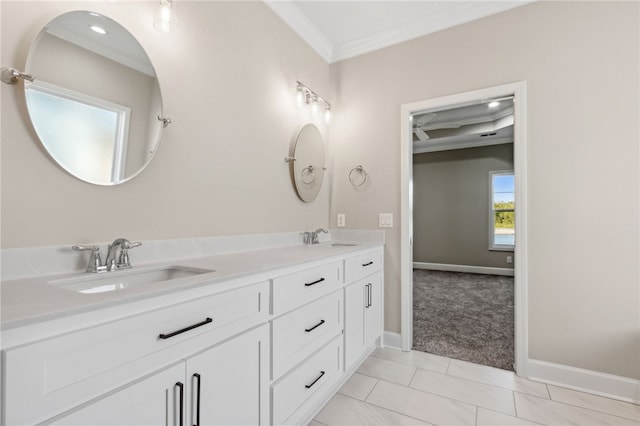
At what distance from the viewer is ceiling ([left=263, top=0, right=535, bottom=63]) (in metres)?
2.29

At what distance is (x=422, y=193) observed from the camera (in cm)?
650

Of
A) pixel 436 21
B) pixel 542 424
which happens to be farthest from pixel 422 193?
pixel 542 424

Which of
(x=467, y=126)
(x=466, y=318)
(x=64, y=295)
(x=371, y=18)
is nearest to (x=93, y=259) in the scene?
(x=64, y=295)

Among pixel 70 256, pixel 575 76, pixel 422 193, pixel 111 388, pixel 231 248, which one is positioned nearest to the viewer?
pixel 111 388

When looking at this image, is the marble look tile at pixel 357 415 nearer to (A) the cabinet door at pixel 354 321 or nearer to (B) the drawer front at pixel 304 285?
(A) the cabinet door at pixel 354 321

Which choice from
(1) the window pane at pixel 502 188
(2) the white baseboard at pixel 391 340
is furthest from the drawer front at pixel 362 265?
(1) the window pane at pixel 502 188

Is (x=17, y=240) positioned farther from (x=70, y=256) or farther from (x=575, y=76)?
(x=575, y=76)

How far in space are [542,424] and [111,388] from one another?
79.5 inches

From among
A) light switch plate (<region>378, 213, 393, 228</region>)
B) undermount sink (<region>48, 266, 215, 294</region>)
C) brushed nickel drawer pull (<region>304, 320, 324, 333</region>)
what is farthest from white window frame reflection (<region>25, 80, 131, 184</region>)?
light switch plate (<region>378, 213, 393, 228</region>)

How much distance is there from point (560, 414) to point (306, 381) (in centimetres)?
145

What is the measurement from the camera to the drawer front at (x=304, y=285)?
132cm

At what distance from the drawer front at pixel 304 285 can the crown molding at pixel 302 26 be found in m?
1.89

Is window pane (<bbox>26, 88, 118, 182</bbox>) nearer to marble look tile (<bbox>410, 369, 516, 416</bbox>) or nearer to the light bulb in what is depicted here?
the light bulb

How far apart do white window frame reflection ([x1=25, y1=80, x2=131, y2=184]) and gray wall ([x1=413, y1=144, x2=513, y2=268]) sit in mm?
6005
